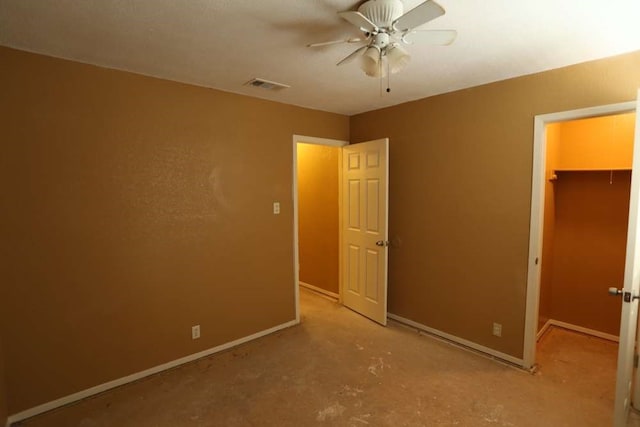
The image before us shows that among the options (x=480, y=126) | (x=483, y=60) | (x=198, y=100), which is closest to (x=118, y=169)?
(x=198, y=100)

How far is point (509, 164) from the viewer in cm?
265

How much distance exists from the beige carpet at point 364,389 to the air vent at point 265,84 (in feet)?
7.87

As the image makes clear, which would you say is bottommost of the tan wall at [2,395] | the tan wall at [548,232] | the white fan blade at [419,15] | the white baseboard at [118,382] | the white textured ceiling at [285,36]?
the white baseboard at [118,382]

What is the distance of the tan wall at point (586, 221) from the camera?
118 inches

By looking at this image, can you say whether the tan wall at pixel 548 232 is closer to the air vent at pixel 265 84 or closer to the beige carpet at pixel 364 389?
the beige carpet at pixel 364 389

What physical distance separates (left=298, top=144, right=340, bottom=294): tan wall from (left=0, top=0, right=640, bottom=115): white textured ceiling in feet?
5.53

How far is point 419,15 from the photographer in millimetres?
1455

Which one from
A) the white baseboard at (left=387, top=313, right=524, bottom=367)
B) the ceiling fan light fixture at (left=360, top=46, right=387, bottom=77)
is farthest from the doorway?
the ceiling fan light fixture at (left=360, top=46, right=387, bottom=77)

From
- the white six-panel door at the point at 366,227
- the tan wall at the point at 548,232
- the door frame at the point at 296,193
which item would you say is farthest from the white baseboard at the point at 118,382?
the tan wall at the point at 548,232

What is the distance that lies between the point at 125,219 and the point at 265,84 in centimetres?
156

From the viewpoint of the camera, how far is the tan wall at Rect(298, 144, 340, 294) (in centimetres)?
424

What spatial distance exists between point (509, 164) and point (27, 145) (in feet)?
11.5

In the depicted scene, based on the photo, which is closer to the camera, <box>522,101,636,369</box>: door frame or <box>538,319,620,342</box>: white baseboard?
<box>522,101,636,369</box>: door frame

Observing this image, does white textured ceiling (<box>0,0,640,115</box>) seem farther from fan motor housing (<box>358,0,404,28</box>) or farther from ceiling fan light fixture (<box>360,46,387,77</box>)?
ceiling fan light fixture (<box>360,46,387,77</box>)
